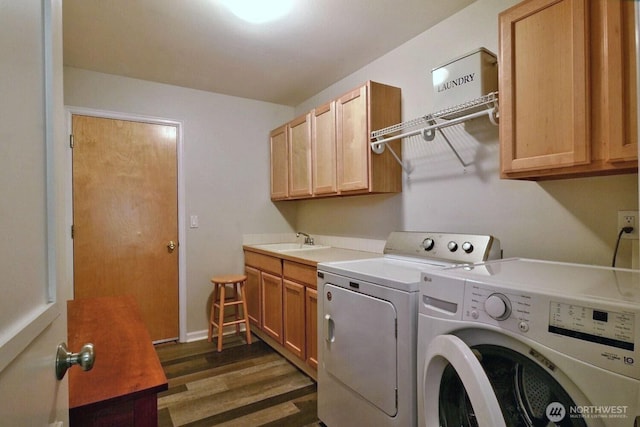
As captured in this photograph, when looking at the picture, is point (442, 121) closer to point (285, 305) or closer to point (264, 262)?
point (285, 305)

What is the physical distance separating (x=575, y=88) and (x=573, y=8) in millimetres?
290

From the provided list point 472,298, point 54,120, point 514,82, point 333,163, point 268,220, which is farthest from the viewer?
point 268,220

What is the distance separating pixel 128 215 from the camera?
292 cm

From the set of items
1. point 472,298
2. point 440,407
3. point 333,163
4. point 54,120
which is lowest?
point 440,407

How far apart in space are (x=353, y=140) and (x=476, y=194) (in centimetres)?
90

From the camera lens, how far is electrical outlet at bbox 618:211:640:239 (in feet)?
4.36

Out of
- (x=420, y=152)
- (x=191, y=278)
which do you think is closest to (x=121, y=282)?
(x=191, y=278)

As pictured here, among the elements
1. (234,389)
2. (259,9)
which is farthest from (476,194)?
(234,389)

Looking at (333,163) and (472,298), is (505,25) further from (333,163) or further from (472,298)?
(333,163)

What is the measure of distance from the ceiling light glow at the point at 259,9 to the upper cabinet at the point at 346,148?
0.69 m

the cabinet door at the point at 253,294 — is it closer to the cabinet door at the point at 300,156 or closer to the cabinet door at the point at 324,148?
the cabinet door at the point at 300,156

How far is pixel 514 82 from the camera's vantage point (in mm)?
1404

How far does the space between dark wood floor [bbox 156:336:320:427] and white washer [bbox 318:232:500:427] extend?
0.31 m

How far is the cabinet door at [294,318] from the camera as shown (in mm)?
2371
